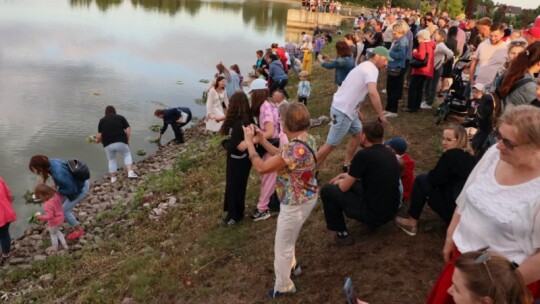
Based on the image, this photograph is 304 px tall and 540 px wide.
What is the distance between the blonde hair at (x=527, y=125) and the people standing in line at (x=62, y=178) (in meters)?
6.12

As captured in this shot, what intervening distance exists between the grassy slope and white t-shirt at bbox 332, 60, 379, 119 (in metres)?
1.46

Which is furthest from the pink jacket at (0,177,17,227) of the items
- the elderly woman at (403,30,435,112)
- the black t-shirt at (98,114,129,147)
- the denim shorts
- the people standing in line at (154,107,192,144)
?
the elderly woman at (403,30,435,112)

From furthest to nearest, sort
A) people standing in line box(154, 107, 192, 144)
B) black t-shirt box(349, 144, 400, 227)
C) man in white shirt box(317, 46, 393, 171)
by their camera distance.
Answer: people standing in line box(154, 107, 192, 144) → man in white shirt box(317, 46, 393, 171) → black t-shirt box(349, 144, 400, 227)

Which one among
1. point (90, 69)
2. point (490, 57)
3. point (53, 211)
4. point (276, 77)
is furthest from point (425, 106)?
point (90, 69)

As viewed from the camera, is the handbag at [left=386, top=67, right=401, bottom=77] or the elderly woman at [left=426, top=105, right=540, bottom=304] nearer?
the elderly woman at [left=426, top=105, right=540, bottom=304]

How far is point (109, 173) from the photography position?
404 inches

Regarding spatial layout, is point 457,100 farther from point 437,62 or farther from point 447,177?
point 447,177

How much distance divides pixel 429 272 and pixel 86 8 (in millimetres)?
46565

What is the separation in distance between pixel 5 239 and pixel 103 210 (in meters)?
2.06

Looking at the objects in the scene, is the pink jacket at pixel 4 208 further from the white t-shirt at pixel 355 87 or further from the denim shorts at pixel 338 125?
the white t-shirt at pixel 355 87

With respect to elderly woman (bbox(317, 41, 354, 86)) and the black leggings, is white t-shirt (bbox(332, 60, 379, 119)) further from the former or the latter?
the black leggings

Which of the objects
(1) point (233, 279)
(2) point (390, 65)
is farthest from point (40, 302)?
(2) point (390, 65)

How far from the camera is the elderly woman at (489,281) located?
193 centimetres

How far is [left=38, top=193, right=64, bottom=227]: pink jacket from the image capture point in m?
6.30
